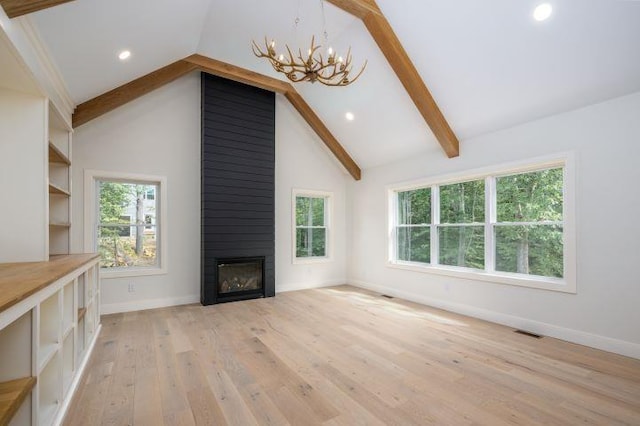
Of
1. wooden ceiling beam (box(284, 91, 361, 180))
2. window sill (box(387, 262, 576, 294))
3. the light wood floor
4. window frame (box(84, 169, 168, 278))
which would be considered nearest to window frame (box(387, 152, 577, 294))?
window sill (box(387, 262, 576, 294))

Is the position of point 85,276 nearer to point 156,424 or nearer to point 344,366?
point 156,424

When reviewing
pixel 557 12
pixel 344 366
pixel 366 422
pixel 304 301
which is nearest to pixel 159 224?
pixel 304 301

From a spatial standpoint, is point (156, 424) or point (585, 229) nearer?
point (156, 424)

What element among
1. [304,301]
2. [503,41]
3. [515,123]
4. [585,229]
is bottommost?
[304,301]

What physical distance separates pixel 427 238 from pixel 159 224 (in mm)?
4248

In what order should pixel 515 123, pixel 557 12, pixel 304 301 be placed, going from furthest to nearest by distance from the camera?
pixel 304 301 → pixel 515 123 → pixel 557 12

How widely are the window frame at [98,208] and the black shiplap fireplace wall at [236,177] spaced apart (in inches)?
22.3

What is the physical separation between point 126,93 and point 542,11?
4.72m

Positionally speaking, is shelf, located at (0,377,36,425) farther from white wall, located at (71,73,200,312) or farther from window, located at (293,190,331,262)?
window, located at (293,190,331,262)

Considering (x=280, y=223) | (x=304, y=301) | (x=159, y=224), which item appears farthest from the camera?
(x=280, y=223)

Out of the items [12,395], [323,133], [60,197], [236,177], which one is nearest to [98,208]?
[60,197]

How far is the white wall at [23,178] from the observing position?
2354 millimetres

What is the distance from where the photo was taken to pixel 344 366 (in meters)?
2.67

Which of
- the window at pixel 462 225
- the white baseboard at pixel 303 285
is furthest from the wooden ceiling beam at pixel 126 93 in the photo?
the window at pixel 462 225
